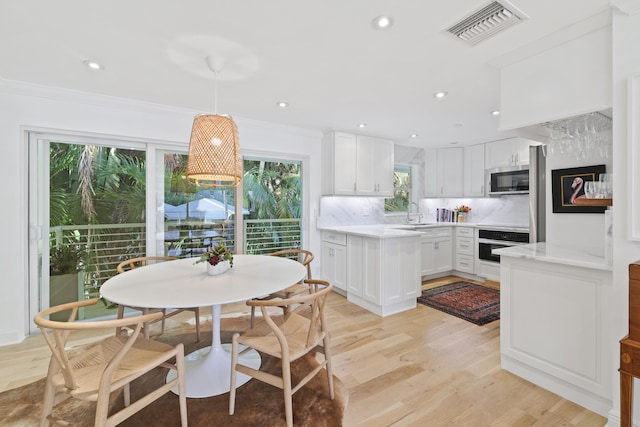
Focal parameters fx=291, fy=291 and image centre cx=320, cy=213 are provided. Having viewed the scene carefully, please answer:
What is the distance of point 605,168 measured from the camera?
2.29 metres

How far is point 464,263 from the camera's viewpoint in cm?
487

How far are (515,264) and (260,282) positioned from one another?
6.06ft

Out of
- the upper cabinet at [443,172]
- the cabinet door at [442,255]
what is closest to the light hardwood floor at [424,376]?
the cabinet door at [442,255]

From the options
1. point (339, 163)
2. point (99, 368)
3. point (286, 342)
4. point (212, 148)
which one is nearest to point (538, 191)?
point (339, 163)

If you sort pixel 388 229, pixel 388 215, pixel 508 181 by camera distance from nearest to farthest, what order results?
pixel 388 229, pixel 508 181, pixel 388 215

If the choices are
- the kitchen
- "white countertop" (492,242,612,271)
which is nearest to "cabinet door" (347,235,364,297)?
the kitchen

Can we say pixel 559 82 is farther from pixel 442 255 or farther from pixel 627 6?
pixel 442 255

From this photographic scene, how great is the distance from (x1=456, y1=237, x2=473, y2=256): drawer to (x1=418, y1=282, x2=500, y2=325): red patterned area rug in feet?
1.84

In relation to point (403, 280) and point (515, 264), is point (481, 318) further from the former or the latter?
point (515, 264)

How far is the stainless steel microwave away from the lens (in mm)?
4309

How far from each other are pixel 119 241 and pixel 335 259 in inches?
104

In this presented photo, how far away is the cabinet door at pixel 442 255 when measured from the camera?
189 inches

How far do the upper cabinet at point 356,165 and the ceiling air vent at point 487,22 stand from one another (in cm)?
241

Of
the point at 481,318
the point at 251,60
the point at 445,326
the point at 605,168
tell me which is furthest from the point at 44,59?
the point at 481,318
